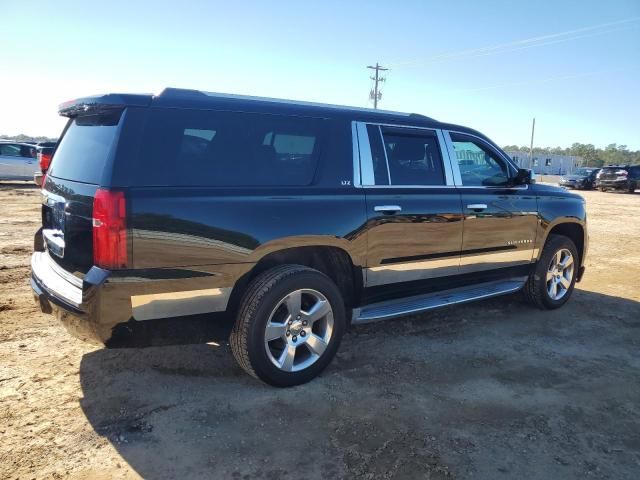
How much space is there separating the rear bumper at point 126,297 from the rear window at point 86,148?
1.99ft

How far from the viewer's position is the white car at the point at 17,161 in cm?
1961

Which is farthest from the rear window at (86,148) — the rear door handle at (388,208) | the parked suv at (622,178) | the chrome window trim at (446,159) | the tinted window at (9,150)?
the parked suv at (622,178)

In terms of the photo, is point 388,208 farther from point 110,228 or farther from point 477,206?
point 110,228

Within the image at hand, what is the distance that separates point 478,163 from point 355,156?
166cm

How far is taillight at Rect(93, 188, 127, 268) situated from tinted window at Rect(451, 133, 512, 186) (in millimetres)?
3001

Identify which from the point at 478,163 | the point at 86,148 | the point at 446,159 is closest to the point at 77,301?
the point at 86,148

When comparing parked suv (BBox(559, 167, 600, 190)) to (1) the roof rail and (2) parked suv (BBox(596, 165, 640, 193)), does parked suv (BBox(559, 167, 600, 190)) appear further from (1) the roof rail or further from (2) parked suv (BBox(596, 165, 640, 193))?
(1) the roof rail

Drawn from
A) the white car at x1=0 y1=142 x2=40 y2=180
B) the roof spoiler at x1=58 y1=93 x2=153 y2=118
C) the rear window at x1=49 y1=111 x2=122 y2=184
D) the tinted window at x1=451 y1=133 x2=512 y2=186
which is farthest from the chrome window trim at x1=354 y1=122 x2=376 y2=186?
the white car at x1=0 y1=142 x2=40 y2=180

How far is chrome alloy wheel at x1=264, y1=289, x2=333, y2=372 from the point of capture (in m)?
3.38

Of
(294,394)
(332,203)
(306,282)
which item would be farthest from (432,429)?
(332,203)

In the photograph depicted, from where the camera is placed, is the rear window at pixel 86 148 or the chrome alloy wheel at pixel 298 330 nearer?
the rear window at pixel 86 148

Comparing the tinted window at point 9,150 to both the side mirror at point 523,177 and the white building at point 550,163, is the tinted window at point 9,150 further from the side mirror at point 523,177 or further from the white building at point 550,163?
the white building at point 550,163

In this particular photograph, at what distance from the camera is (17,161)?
19.8 metres

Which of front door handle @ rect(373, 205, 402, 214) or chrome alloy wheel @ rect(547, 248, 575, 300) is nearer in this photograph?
front door handle @ rect(373, 205, 402, 214)
